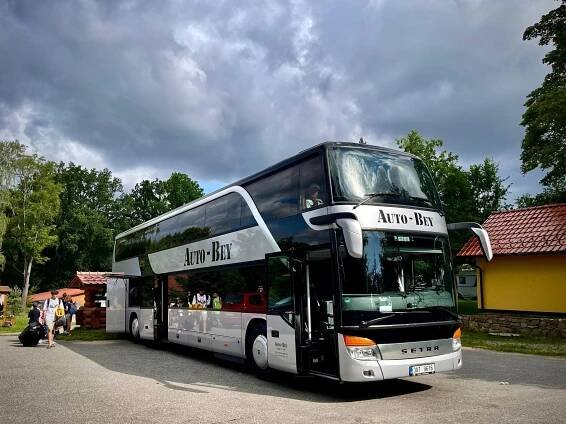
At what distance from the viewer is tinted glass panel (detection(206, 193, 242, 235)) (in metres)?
12.2

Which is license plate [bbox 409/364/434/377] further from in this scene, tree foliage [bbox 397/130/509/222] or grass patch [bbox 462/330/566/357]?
tree foliage [bbox 397/130/509/222]

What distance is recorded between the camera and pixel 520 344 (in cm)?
1577

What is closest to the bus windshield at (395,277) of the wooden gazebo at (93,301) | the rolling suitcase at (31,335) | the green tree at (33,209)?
the rolling suitcase at (31,335)

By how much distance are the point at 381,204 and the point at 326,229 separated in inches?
40.5

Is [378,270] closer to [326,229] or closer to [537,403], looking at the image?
[326,229]

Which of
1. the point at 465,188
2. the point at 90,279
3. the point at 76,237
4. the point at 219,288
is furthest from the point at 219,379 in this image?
the point at 76,237

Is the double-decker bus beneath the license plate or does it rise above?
above

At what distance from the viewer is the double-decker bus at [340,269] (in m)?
8.24

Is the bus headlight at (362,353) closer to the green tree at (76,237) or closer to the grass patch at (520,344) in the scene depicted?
the grass patch at (520,344)

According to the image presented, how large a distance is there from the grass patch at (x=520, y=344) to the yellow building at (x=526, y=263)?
1949mm

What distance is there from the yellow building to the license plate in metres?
11.5

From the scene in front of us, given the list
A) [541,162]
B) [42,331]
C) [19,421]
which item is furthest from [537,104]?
[19,421]

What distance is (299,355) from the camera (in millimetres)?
9234

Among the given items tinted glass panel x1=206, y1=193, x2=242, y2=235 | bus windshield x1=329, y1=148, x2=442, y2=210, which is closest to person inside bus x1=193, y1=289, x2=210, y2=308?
tinted glass panel x1=206, y1=193, x2=242, y2=235
